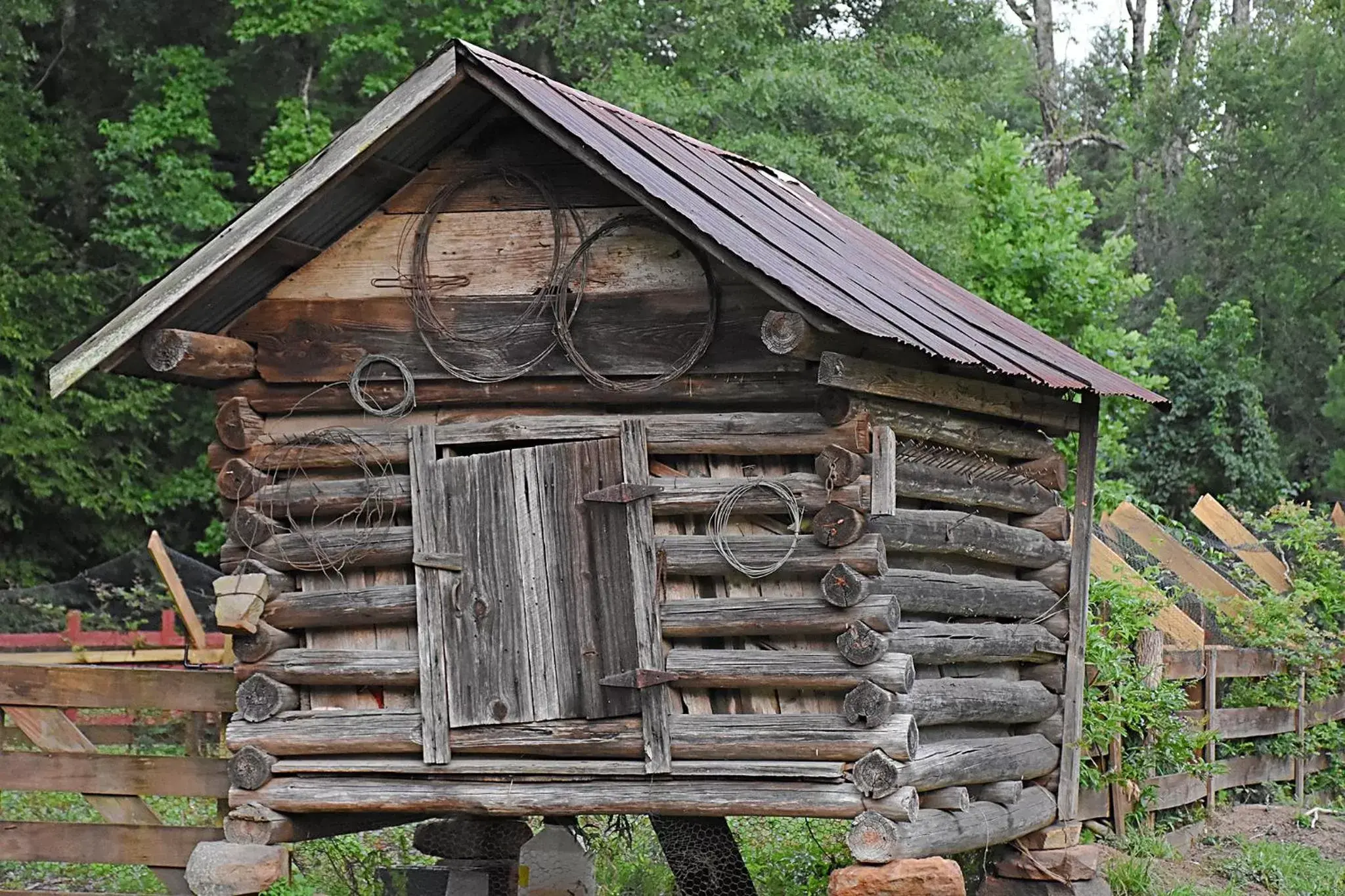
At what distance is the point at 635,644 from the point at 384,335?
2218mm

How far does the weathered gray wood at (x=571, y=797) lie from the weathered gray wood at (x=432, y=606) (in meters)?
0.25

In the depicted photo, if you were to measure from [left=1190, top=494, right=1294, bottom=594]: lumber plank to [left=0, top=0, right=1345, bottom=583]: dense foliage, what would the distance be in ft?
3.62

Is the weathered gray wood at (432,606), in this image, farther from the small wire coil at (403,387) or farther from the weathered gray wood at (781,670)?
the weathered gray wood at (781,670)

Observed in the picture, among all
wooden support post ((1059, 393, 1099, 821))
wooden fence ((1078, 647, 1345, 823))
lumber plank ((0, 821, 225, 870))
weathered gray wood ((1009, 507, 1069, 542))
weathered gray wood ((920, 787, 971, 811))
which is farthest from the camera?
wooden fence ((1078, 647, 1345, 823))

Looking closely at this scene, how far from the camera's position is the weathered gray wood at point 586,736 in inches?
310

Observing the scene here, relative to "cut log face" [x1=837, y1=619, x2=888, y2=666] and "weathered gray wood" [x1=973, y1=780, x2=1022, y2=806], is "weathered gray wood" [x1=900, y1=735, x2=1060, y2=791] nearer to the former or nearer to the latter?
"weathered gray wood" [x1=973, y1=780, x2=1022, y2=806]

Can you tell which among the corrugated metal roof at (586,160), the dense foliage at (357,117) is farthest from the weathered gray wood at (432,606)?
the dense foliage at (357,117)

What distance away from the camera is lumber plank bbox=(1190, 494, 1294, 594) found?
1588cm

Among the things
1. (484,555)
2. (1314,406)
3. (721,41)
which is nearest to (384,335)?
(484,555)

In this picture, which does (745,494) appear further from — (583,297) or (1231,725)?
(1231,725)

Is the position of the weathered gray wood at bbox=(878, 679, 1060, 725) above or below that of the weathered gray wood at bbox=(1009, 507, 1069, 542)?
below

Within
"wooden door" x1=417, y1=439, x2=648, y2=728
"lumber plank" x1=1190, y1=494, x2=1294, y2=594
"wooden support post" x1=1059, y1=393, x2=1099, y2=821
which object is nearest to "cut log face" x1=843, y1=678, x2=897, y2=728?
"wooden door" x1=417, y1=439, x2=648, y2=728

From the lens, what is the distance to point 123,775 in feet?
31.2

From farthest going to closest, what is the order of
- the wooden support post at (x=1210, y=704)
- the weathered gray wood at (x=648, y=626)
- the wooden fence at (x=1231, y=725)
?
the wooden support post at (x=1210, y=704) < the wooden fence at (x=1231, y=725) < the weathered gray wood at (x=648, y=626)
